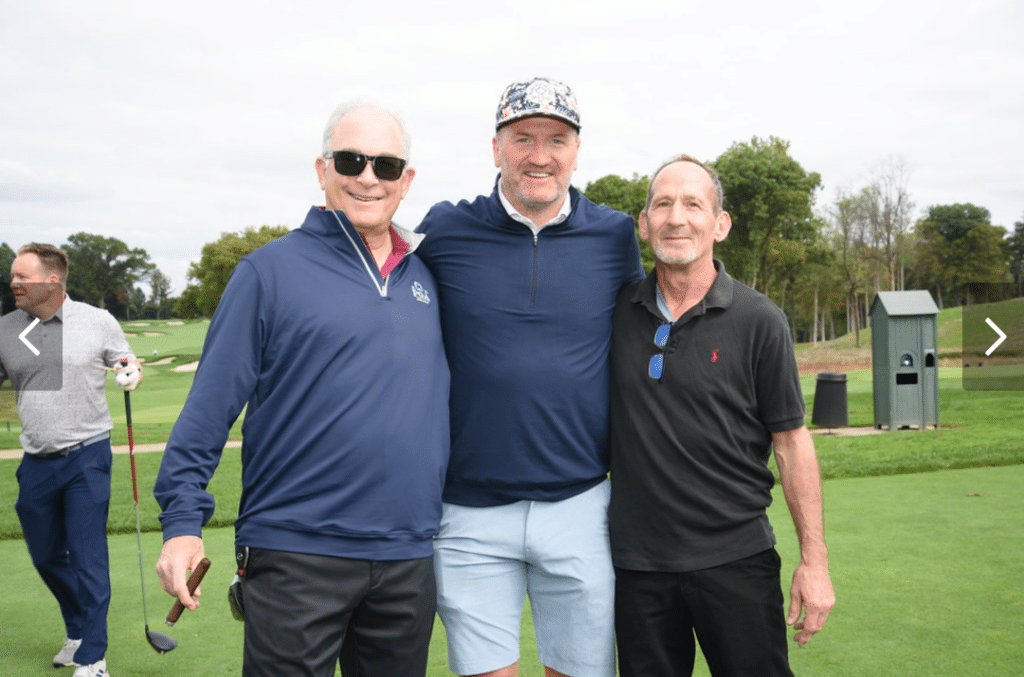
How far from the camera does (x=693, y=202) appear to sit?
3.08m

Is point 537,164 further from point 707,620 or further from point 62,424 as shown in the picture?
point 62,424

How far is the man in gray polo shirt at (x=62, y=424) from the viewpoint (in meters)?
4.81

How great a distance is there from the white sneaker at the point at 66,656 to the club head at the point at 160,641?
1.26 ft

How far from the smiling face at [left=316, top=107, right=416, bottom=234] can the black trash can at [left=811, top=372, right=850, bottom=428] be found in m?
11.9

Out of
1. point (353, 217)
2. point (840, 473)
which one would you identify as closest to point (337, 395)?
point (353, 217)

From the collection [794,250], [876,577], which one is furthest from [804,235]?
[876,577]

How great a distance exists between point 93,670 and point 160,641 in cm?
33

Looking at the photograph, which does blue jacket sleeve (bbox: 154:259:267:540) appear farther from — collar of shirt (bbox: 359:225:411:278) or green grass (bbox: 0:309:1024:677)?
green grass (bbox: 0:309:1024:677)

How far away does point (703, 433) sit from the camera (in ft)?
9.39

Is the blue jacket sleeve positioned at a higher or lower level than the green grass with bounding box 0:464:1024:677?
higher

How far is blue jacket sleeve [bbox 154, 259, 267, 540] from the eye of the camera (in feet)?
7.93

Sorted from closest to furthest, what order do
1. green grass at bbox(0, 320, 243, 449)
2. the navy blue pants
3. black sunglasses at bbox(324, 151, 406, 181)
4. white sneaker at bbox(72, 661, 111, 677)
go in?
black sunglasses at bbox(324, 151, 406, 181) → white sneaker at bbox(72, 661, 111, 677) → the navy blue pants → green grass at bbox(0, 320, 243, 449)

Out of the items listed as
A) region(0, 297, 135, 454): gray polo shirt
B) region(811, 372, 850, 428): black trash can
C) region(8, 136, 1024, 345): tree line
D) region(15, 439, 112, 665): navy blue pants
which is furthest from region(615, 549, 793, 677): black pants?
region(8, 136, 1024, 345): tree line

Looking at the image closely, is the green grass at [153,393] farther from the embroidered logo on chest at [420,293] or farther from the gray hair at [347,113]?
the embroidered logo on chest at [420,293]
